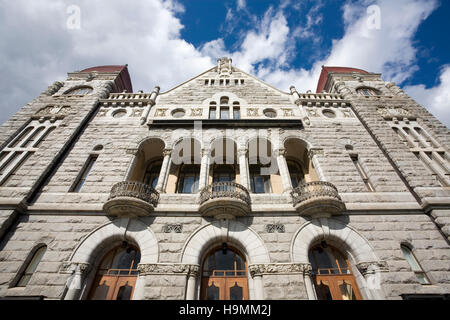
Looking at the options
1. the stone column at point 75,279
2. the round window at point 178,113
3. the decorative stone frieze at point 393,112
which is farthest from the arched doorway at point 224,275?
the decorative stone frieze at point 393,112

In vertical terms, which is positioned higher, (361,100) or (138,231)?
(361,100)

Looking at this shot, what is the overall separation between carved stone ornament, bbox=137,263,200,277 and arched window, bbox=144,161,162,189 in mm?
6431

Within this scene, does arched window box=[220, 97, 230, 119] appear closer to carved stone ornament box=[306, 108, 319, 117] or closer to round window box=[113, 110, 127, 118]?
carved stone ornament box=[306, 108, 319, 117]

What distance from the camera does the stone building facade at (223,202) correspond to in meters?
7.84

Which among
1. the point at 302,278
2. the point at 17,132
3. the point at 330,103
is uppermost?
the point at 330,103

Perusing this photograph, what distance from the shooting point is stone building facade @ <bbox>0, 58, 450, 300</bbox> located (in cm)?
784

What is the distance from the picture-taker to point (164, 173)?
1120cm

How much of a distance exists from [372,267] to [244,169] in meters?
6.89

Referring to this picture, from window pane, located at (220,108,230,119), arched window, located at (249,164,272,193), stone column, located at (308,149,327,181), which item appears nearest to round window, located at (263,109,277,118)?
window pane, located at (220,108,230,119)

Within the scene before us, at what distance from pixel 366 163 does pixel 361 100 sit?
6.61m

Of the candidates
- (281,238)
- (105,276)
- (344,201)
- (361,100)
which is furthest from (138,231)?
(361,100)

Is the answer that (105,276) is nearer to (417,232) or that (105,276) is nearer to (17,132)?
(17,132)

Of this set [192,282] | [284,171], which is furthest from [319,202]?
[192,282]

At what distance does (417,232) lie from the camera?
888 cm
